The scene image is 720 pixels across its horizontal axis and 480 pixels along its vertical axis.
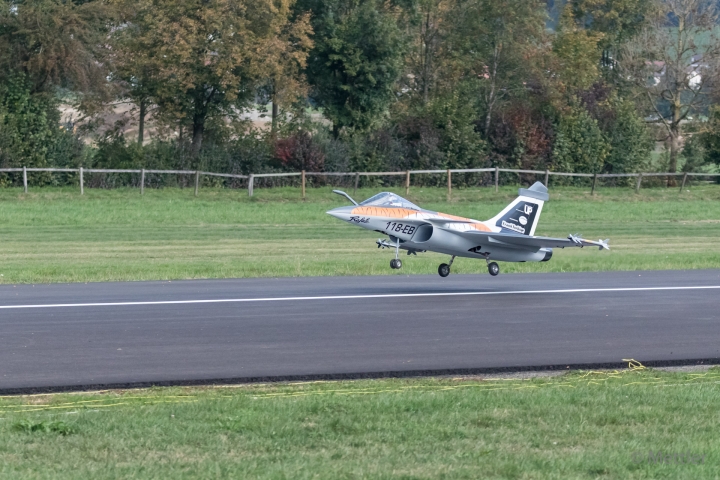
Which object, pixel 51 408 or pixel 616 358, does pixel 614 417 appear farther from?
pixel 51 408

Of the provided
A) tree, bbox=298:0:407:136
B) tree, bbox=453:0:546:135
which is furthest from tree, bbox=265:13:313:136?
tree, bbox=453:0:546:135

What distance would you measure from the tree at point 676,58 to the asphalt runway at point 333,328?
130 feet

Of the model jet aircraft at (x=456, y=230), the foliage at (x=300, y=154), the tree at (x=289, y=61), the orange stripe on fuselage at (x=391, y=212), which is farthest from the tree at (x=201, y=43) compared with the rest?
the orange stripe on fuselage at (x=391, y=212)

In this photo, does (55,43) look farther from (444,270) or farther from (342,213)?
(342,213)

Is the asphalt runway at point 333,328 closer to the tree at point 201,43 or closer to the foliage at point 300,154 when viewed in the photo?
the tree at point 201,43

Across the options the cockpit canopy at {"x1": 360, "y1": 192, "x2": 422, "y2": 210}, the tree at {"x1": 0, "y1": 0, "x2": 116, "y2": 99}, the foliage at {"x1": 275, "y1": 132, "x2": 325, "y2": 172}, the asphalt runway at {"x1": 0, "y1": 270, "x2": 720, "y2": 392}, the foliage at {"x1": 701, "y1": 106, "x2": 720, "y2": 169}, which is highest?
the tree at {"x1": 0, "y1": 0, "x2": 116, "y2": 99}

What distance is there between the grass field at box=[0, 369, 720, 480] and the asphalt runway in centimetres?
108

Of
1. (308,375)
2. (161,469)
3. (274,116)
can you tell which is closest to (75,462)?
(161,469)

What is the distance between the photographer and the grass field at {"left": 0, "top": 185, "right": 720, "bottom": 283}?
2347 cm

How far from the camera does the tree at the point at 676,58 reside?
56.3 meters

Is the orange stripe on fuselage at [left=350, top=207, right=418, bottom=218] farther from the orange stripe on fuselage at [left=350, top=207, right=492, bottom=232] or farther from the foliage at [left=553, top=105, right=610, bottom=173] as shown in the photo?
the foliage at [left=553, top=105, right=610, bottom=173]

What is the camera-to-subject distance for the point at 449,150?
171 ft

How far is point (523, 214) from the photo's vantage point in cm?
1864

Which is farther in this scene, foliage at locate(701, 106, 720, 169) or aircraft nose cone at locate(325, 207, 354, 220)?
foliage at locate(701, 106, 720, 169)
